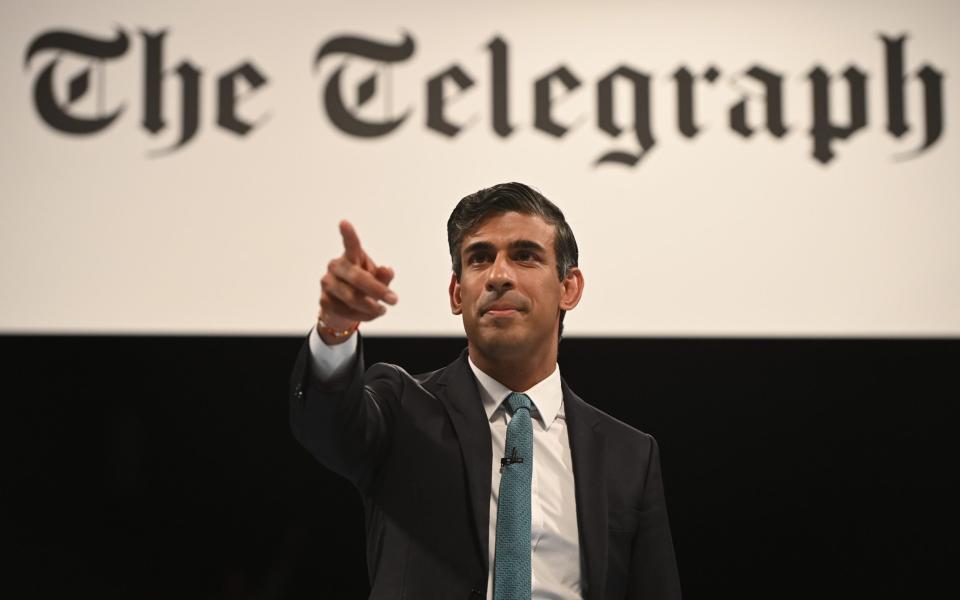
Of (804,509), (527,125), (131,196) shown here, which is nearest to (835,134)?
(527,125)

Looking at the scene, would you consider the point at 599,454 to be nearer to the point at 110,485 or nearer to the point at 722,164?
the point at 722,164

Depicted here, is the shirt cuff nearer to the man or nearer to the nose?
the man

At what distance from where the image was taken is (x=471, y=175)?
3.20 metres

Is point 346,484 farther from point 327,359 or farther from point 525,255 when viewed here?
point 327,359

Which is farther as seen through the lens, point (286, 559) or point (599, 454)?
point (286, 559)

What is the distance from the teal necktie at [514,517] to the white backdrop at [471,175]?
1.37 meters

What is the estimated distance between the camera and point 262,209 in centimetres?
315

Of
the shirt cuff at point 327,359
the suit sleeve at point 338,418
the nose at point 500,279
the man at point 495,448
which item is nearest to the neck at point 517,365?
the man at point 495,448

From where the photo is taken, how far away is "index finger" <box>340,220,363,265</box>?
1370 mm

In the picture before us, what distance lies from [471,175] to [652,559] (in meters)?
1.71

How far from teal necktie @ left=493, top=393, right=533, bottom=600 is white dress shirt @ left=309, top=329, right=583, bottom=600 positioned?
0.02 metres

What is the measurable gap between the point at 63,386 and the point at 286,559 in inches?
37.9

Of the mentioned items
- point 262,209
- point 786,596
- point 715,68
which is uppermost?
point 715,68

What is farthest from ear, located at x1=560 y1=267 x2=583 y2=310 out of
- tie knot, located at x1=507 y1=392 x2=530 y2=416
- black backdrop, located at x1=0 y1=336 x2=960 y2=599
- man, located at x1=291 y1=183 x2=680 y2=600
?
black backdrop, located at x1=0 y1=336 x2=960 y2=599
